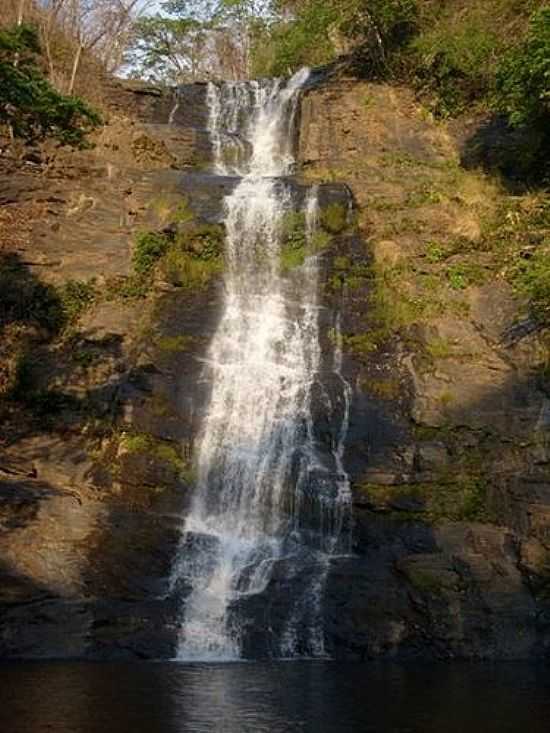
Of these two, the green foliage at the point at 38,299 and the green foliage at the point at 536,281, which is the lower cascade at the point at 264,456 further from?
the green foliage at the point at 536,281

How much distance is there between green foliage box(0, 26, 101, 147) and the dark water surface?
8.43 metres

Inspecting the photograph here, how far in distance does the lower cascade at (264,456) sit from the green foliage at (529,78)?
5.89 metres

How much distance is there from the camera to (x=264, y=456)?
18.8m

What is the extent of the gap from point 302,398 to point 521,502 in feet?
16.9

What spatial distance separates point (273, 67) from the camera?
38688 millimetres

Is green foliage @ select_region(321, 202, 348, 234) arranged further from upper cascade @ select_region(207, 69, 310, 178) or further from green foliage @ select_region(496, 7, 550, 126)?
green foliage @ select_region(496, 7, 550, 126)

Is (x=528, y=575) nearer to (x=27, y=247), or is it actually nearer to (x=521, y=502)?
(x=521, y=502)

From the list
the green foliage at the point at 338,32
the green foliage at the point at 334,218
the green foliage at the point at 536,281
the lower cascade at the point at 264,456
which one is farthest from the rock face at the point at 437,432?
the green foliage at the point at 338,32

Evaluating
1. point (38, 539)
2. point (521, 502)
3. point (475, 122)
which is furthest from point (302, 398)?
point (475, 122)

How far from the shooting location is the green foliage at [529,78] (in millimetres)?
23234

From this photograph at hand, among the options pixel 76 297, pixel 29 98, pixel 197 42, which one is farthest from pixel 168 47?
pixel 29 98

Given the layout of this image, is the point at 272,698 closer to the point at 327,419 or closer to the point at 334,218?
the point at 327,419

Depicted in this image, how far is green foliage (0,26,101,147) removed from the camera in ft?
44.7

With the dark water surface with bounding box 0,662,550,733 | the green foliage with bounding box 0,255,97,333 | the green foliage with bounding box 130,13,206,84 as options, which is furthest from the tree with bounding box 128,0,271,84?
the dark water surface with bounding box 0,662,550,733
